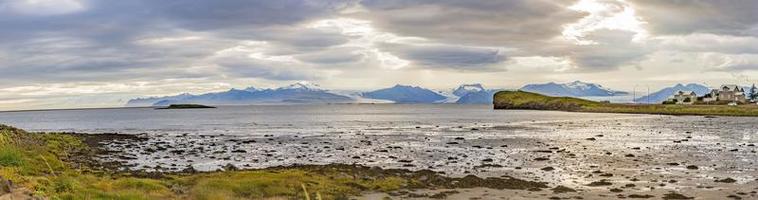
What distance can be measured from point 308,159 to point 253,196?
2058cm

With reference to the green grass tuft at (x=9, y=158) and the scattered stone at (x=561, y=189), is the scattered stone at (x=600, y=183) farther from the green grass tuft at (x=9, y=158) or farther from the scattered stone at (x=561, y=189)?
the green grass tuft at (x=9, y=158)

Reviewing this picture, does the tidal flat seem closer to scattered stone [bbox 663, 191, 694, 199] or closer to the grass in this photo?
scattered stone [bbox 663, 191, 694, 199]

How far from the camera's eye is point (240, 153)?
52125 millimetres

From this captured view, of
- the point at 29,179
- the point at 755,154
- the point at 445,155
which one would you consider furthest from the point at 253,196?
the point at 755,154

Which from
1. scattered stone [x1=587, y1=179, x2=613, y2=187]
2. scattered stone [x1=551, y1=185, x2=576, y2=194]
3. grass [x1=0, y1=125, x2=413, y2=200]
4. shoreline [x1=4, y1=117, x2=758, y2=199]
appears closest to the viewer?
grass [x1=0, y1=125, x2=413, y2=200]

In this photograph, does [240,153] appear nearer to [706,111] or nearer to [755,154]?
[755,154]

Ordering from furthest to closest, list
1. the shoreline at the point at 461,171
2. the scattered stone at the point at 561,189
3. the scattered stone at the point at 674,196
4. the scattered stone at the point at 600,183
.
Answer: the scattered stone at the point at 600,183
the scattered stone at the point at 561,189
the shoreline at the point at 461,171
the scattered stone at the point at 674,196

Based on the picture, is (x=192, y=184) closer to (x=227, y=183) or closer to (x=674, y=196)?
(x=227, y=183)

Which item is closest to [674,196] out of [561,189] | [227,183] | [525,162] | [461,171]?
[561,189]

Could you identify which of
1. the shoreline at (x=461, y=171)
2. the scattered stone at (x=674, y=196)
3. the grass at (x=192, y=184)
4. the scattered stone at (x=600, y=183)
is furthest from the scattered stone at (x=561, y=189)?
the grass at (x=192, y=184)

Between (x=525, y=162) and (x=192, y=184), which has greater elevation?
(x=192, y=184)

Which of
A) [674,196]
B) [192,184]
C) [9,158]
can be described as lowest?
[674,196]

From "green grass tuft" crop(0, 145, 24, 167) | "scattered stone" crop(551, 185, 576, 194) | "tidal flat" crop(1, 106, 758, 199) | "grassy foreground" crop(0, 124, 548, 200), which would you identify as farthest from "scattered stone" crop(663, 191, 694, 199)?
"green grass tuft" crop(0, 145, 24, 167)

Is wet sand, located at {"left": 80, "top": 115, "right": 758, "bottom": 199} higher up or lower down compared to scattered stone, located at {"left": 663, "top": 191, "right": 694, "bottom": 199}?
higher up
